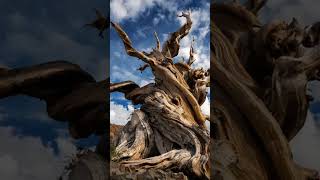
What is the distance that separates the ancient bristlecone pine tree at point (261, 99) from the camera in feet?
7.27

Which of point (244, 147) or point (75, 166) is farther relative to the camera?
point (244, 147)

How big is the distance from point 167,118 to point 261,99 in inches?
25.9

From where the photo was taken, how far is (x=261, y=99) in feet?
7.69

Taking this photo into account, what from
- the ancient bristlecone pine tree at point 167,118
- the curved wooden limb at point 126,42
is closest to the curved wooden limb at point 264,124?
the ancient bristlecone pine tree at point 167,118

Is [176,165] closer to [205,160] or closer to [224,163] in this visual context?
[205,160]

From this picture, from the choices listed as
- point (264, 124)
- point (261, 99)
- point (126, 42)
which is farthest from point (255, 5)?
point (126, 42)

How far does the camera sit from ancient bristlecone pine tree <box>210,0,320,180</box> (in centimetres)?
221

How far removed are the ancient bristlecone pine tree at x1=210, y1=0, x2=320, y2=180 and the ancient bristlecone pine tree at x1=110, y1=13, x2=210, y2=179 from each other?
32cm

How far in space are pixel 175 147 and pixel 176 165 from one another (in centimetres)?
19

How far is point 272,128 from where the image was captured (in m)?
2.21

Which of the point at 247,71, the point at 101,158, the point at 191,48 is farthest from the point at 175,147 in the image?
the point at 191,48

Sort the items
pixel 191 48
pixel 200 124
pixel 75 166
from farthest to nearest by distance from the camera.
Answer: pixel 191 48, pixel 200 124, pixel 75 166

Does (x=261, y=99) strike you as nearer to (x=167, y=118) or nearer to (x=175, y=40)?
(x=167, y=118)

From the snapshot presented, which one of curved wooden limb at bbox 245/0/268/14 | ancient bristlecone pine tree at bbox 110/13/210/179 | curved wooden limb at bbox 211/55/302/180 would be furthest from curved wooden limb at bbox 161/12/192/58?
curved wooden limb at bbox 211/55/302/180
